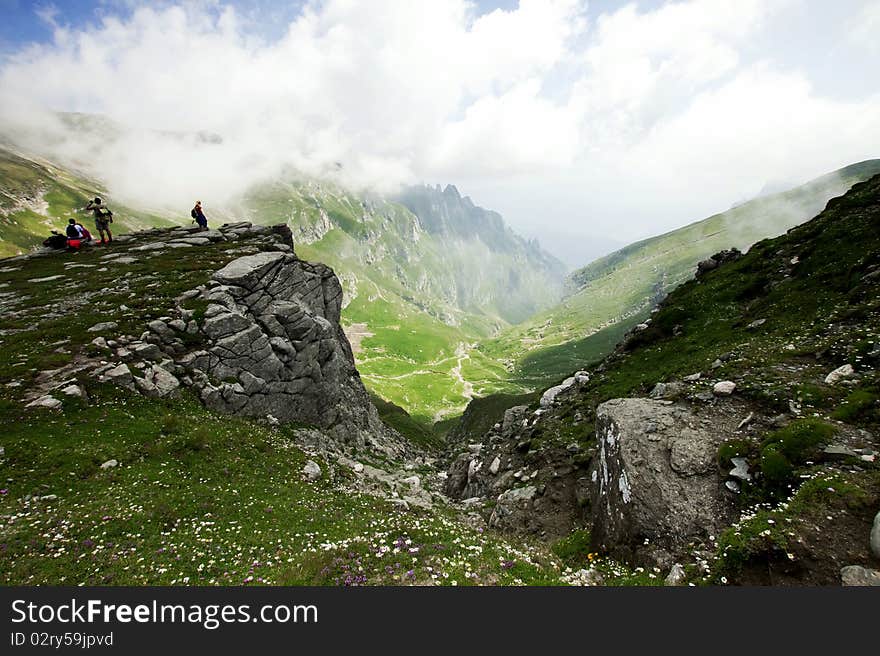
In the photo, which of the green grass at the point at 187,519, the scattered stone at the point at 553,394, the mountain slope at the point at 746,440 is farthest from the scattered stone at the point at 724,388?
the scattered stone at the point at 553,394

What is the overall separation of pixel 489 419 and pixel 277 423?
71.5 meters

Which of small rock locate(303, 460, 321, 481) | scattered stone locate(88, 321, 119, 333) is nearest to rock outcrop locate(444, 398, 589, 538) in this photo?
small rock locate(303, 460, 321, 481)

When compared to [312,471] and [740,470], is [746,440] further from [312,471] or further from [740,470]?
[312,471]

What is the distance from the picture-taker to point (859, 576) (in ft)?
29.2

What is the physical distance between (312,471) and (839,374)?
32968 millimetres

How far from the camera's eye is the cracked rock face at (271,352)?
114 feet

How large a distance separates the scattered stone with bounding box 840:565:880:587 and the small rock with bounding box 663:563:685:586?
389 cm

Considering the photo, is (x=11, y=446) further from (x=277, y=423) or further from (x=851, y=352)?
(x=851, y=352)

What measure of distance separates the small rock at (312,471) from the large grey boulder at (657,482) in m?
20.1

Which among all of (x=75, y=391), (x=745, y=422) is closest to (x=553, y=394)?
(x=745, y=422)

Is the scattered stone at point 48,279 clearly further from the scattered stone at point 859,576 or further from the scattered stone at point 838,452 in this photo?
the scattered stone at point 838,452

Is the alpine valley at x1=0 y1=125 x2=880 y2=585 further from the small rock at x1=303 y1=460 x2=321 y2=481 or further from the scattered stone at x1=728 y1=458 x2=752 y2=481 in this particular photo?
the small rock at x1=303 y1=460 x2=321 y2=481

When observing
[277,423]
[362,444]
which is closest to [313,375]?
[277,423]

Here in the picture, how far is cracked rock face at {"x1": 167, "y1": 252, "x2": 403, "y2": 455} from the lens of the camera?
34844 mm
